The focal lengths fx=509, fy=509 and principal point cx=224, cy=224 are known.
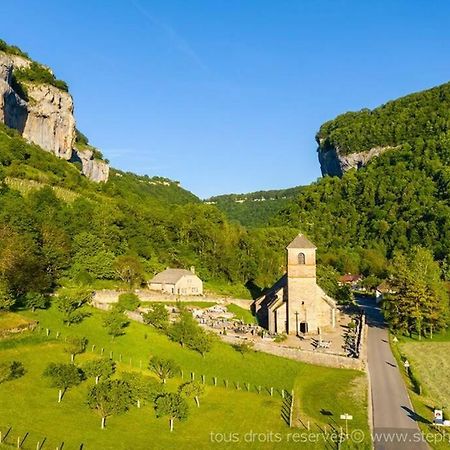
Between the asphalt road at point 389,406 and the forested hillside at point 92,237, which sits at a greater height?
the forested hillside at point 92,237

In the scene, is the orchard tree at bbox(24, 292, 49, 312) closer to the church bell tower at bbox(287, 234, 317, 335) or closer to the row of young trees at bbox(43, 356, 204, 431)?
the row of young trees at bbox(43, 356, 204, 431)

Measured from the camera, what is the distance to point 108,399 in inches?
1163

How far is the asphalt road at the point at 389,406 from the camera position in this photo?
1098 inches

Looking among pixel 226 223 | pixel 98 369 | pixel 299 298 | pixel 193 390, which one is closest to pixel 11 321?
pixel 98 369

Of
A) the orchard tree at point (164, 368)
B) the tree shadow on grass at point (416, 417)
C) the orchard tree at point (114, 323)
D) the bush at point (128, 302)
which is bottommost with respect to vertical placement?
the tree shadow on grass at point (416, 417)

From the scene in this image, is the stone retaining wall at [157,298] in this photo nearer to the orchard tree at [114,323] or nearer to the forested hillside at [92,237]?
the forested hillside at [92,237]

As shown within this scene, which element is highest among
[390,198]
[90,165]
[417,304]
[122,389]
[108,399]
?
[90,165]

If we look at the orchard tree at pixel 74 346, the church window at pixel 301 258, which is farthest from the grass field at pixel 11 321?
the church window at pixel 301 258

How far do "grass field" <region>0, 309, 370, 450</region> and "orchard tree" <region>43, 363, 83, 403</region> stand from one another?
1.59ft

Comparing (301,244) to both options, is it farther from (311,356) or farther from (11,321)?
(11,321)

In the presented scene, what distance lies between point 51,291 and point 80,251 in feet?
38.4

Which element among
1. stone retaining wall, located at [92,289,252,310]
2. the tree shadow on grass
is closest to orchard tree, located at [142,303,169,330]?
stone retaining wall, located at [92,289,252,310]

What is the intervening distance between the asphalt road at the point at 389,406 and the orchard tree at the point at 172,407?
11.0 metres

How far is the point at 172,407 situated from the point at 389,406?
47.4 feet
